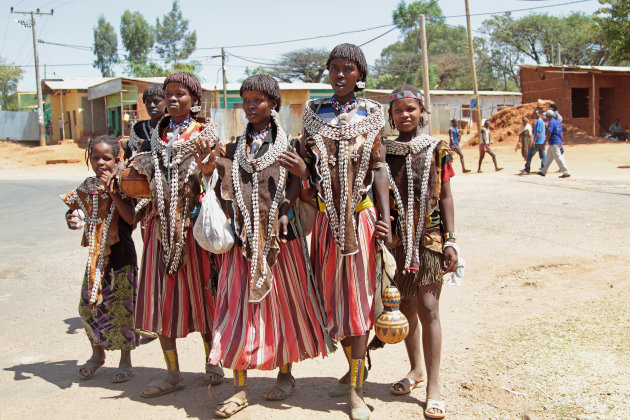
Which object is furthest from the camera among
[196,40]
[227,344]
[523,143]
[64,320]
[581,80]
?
[196,40]

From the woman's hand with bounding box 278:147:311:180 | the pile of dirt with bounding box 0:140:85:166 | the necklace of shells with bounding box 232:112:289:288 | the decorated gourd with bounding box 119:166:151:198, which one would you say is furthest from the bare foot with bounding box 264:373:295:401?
the pile of dirt with bounding box 0:140:85:166

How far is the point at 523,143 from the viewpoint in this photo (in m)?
17.0

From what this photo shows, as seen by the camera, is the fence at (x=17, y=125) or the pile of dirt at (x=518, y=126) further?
the fence at (x=17, y=125)

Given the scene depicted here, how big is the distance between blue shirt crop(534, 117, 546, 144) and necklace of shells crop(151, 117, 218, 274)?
1365 centimetres

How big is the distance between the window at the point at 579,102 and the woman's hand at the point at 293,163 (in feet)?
92.0

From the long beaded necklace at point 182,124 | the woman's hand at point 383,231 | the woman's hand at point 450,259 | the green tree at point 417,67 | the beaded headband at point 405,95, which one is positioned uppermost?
the green tree at point 417,67

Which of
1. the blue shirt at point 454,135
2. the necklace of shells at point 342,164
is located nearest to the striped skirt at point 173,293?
the necklace of shells at point 342,164

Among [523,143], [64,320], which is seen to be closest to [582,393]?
[64,320]

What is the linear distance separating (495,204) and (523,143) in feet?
23.1

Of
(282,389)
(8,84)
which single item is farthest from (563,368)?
(8,84)

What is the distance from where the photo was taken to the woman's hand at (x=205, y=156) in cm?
330

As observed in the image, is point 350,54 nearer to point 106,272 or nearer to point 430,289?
point 430,289

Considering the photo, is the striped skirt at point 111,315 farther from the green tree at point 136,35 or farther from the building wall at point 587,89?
the green tree at point 136,35

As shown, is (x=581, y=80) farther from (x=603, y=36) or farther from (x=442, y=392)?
(x=442, y=392)
